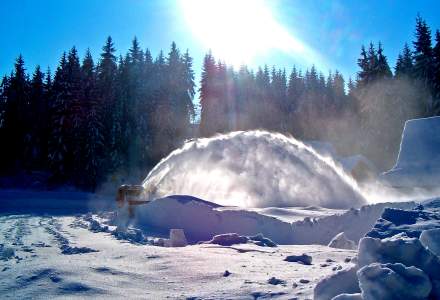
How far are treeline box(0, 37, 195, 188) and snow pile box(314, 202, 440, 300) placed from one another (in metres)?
33.9

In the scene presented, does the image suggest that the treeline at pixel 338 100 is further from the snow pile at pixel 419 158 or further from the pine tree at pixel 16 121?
the snow pile at pixel 419 158

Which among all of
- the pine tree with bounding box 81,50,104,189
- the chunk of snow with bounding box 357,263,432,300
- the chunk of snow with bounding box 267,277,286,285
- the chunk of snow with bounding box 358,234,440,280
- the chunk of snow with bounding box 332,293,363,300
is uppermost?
the pine tree with bounding box 81,50,104,189

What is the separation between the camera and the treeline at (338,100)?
133 ft

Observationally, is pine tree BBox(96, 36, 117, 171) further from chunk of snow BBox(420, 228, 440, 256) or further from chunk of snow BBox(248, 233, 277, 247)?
chunk of snow BBox(420, 228, 440, 256)

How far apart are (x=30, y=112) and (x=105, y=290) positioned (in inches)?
1693

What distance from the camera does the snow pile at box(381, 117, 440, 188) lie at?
13.8 m

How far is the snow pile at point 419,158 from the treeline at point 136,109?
2462 cm

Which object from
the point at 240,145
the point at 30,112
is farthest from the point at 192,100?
the point at 240,145

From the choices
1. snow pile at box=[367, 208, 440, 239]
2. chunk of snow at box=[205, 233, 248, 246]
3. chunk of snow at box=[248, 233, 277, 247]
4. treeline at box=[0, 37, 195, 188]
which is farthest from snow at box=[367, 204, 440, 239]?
treeline at box=[0, 37, 195, 188]

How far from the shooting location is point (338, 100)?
5900cm

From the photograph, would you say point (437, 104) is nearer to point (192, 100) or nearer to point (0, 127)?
point (192, 100)

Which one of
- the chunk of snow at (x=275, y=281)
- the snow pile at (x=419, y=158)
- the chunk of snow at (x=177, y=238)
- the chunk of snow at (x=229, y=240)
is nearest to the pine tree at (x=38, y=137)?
the snow pile at (x=419, y=158)

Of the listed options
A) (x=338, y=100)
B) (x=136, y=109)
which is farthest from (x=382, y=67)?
(x=136, y=109)

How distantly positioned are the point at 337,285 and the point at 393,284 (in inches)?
22.1
